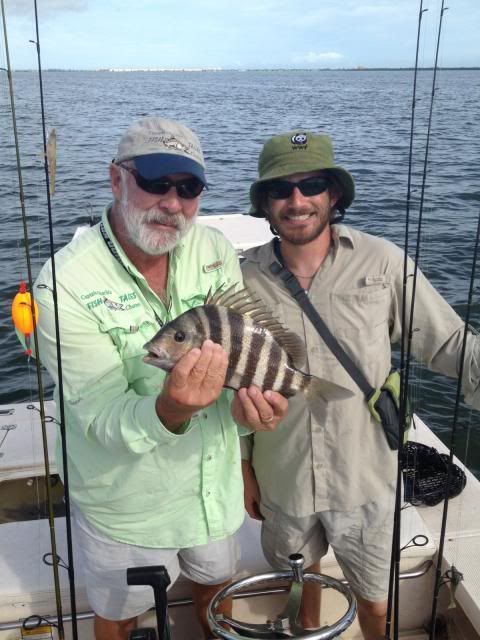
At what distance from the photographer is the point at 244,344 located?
7.53ft

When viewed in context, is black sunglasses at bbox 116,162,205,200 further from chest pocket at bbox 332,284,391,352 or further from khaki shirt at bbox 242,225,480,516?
chest pocket at bbox 332,284,391,352

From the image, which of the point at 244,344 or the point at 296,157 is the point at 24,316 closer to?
the point at 244,344

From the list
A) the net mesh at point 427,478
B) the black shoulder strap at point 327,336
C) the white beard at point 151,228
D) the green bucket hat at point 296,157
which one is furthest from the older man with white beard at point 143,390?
the net mesh at point 427,478

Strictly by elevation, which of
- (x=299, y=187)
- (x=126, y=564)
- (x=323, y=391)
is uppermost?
(x=299, y=187)

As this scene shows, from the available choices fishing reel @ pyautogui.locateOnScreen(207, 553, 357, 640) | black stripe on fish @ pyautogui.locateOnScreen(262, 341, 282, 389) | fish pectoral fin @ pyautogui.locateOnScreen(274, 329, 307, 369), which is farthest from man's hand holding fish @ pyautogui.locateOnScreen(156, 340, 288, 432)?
fishing reel @ pyautogui.locateOnScreen(207, 553, 357, 640)

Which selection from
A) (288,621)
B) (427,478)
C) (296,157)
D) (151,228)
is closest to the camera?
(288,621)

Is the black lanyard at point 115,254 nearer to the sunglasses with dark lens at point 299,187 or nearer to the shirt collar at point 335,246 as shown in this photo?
the shirt collar at point 335,246

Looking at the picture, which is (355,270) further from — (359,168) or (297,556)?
(359,168)

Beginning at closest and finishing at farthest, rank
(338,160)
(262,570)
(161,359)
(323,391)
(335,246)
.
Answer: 1. (161,359)
2. (323,391)
3. (335,246)
4. (262,570)
5. (338,160)

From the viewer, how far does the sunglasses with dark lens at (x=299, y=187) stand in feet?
8.80

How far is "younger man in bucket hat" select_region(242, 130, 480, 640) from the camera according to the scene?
8.89 ft

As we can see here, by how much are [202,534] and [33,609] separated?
115 cm

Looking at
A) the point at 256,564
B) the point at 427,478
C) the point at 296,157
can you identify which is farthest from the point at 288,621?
the point at 427,478

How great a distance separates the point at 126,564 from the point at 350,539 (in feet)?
3.49
